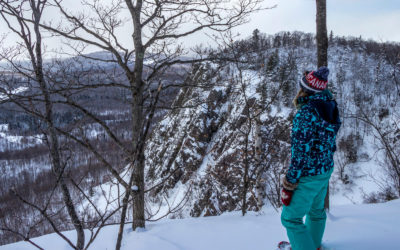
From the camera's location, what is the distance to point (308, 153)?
192 cm

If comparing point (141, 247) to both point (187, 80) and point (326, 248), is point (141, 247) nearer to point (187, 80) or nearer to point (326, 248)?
point (326, 248)

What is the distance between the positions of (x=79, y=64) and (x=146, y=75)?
46.3 inches

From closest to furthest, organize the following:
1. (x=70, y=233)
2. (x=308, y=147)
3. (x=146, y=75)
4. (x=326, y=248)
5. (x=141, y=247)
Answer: (x=308, y=147) < (x=326, y=248) < (x=141, y=247) < (x=70, y=233) < (x=146, y=75)

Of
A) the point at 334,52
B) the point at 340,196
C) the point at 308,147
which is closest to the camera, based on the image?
the point at 308,147

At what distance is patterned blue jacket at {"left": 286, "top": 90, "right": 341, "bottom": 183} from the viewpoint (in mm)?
1911

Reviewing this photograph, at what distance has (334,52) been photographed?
5781 centimetres

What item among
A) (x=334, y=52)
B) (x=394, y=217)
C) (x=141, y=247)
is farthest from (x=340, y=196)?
(x=334, y=52)

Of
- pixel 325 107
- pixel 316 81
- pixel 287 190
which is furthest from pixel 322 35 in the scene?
pixel 287 190

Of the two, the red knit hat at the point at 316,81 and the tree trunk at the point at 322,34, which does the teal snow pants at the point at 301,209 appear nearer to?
the red knit hat at the point at 316,81

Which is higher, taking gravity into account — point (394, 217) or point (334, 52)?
point (334, 52)

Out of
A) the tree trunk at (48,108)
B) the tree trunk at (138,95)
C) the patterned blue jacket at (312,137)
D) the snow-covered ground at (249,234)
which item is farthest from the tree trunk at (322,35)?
the tree trunk at (48,108)

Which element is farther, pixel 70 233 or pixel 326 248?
pixel 70 233

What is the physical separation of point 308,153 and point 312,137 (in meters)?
0.13

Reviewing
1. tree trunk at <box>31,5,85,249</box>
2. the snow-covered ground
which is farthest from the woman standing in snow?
tree trunk at <box>31,5,85,249</box>
